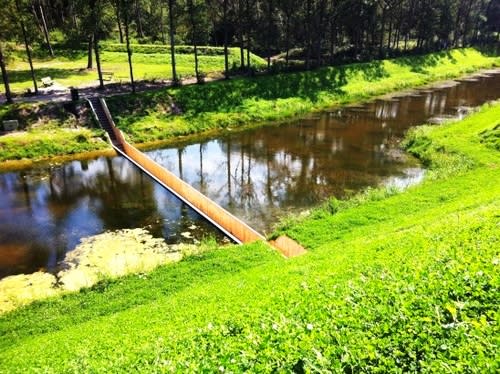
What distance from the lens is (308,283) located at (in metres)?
11.0

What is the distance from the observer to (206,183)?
28422 millimetres

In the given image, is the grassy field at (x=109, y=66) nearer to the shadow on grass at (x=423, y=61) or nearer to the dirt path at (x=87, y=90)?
the dirt path at (x=87, y=90)

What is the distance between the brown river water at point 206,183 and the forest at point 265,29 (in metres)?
15.7

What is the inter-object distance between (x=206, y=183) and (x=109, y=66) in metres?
36.2

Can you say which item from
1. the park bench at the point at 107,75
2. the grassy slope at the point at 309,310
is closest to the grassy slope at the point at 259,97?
the park bench at the point at 107,75

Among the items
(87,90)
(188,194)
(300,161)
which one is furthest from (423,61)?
(188,194)

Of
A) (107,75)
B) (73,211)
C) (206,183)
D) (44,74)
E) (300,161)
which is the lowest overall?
(73,211)

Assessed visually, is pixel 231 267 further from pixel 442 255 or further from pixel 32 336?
pixel 442 255

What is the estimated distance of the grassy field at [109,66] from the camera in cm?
4797

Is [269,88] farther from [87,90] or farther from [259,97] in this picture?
Answer: [87,90]

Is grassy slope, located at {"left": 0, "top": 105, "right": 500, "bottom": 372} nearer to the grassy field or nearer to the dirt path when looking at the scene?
the dirt path

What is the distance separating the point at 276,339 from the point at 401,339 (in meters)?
2.22

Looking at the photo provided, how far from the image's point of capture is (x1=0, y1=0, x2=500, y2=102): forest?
52.8 meters

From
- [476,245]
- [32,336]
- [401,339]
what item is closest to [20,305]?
[32,336]
